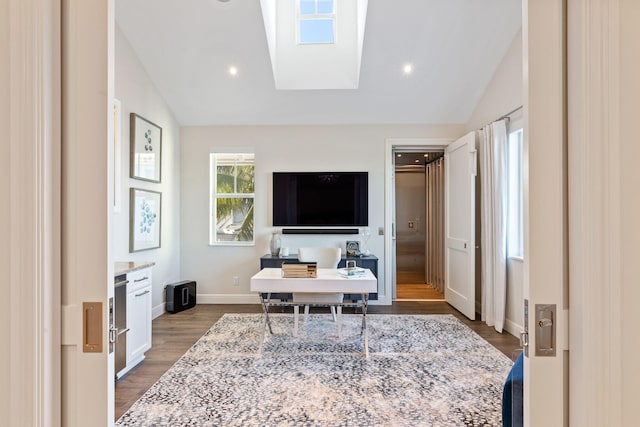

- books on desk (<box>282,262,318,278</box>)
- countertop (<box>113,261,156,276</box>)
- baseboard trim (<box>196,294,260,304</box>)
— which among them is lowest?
baseboard trim (<box>196,294,260,304</box>)

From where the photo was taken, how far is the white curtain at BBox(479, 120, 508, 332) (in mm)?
3752

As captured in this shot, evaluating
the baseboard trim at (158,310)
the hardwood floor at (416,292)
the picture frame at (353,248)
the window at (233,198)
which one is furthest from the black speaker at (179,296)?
the hardwood floor at (416,292)

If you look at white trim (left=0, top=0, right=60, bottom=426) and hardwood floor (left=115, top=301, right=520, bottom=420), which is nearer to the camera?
white trim (left=0, top=0, right=60, bottom=426)

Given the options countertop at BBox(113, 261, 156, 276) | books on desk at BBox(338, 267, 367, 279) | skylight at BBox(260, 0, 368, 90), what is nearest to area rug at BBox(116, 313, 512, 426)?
books on desk at BBox(338, 267, 367, 279)

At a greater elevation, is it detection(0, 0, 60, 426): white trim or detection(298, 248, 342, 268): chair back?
detection(0, 0, 60, 426): white trim

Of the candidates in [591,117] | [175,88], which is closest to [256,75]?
[175,88]

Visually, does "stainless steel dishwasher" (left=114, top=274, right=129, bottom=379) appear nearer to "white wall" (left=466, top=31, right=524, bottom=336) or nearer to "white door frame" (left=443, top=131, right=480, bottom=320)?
"white wall" (left=466, top=31, right=524, bottom=336)

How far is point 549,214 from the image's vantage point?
73 centimetres

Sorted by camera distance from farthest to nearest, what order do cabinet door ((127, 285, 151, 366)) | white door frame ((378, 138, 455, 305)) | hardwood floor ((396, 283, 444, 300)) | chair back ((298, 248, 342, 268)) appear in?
hardwood floor ((396, 283, 444, 300)) < white door frame ((378, 138, 455, 305)) < chair back ((298, 248, 342, 268)) < cabinet door ((127, 285, 151, 366))

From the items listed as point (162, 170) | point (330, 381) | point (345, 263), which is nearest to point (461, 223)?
point (345, 263)

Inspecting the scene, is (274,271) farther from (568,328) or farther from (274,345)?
(568,328)

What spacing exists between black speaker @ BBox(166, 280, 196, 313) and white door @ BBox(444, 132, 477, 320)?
11.7ft

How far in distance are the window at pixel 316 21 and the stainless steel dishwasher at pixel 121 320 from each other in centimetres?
349

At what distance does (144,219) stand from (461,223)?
3.81 meters
